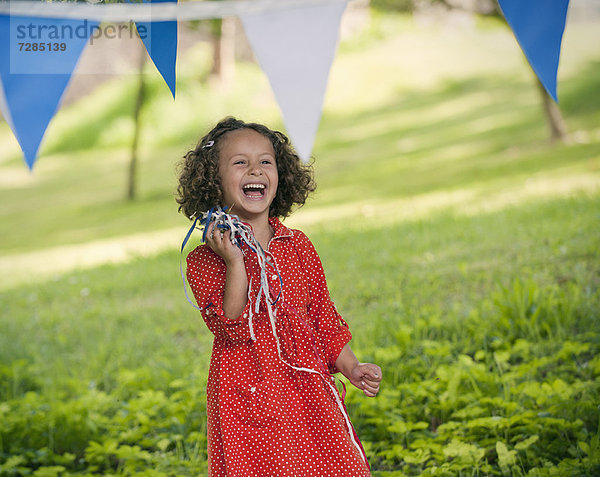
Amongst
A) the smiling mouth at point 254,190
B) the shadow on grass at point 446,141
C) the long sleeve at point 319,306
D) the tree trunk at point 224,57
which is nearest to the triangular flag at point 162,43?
the smiling mouth at point 254,190

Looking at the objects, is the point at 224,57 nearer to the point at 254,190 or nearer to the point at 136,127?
the point at 136,127

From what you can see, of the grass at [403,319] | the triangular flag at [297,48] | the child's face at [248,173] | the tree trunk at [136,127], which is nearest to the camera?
the child's face at [248,173]

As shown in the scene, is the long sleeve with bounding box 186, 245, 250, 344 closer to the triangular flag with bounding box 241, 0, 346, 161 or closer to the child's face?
the child's face

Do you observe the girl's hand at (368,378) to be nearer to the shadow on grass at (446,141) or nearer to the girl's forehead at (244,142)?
the girl's forehead at (244,142)

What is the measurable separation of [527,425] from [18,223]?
1219cm

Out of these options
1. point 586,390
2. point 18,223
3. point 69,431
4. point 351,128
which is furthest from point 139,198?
point 586,390

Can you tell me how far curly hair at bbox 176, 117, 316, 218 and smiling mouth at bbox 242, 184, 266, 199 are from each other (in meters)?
0.09

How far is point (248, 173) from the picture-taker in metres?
2.29

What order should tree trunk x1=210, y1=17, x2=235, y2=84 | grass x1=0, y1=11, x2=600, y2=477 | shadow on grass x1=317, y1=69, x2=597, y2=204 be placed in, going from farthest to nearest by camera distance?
tree trunk x1=210, y1=17, x2=235, y2=84
shadow on grass x1=317, y1=69, x2=597, y2=204
grass x1=0, y1=11, x2=600, y2=477

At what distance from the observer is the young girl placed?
7.04ft

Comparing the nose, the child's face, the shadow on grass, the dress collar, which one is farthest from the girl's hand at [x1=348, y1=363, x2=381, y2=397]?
the shadow on grass

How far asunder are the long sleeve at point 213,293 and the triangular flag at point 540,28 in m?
1.15

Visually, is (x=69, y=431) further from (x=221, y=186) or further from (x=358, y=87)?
(x=358, y=87)

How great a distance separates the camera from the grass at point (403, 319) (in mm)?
3152
